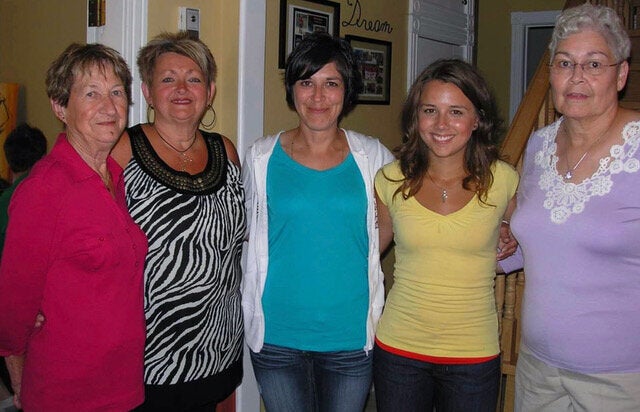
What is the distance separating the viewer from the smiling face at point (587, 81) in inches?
68.7

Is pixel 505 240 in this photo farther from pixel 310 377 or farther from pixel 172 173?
pixel 172 173

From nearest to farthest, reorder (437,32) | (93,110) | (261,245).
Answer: (93,110) < (261,245) < (437,32)

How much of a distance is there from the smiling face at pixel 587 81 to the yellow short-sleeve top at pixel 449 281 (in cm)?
33

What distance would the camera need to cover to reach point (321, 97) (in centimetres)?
211

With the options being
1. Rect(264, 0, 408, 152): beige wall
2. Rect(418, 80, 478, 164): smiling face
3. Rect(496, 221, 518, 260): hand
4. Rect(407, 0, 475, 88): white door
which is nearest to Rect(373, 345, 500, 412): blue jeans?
Rect(496, 221, 518, 260): hand

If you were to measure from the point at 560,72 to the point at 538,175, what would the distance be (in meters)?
0.28

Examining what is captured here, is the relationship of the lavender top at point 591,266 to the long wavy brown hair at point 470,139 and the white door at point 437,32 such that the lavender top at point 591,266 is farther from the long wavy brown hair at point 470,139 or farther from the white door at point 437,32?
the white door at point 437,32

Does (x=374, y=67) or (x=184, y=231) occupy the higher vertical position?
(x=374, y=67)

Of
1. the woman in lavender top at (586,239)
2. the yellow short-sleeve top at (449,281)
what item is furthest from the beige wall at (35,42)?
the woman in lavender top at (586,239)

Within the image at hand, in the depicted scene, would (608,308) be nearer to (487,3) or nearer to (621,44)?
(621,44)

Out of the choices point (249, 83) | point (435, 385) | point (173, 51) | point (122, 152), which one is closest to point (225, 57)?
point (249, 83)

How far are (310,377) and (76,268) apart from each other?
86cm

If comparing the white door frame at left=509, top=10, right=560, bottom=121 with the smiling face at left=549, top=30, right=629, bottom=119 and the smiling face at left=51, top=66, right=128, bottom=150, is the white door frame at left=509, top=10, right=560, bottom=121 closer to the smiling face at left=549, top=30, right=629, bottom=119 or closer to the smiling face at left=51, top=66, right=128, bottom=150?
the smiling face at left=549, top=30, right=629, bottom=119

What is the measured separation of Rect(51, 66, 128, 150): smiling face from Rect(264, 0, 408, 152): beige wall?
4.44 feet
